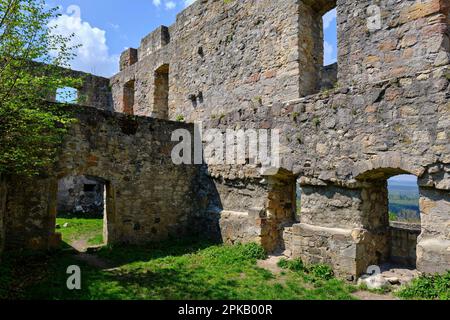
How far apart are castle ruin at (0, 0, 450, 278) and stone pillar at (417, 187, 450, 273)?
0.05 feet

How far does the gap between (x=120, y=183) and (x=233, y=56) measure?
4767 mm

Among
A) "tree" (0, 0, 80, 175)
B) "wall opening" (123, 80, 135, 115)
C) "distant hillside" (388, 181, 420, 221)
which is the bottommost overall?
"distant hillside" (388, 181, 420, 221)

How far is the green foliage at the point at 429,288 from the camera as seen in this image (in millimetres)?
4801

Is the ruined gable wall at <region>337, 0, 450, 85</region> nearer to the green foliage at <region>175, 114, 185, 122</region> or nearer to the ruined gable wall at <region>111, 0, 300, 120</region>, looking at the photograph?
the ruined gable wall at <region>111, 0, 300, 120</region>

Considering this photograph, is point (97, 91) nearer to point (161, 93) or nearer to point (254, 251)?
point (161, 93)

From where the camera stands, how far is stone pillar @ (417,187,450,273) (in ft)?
16.4

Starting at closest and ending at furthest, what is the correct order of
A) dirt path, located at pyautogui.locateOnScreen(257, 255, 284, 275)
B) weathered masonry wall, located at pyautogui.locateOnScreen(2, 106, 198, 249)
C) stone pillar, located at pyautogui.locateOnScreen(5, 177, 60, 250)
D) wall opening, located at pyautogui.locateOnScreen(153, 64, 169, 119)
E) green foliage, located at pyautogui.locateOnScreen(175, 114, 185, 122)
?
1. dirt path, located at pyautogui.locateOnScreen(257, 255, 284, 275)
2. stone pillar, located at pyautogui.locateOnScreen(5, 177, 60, 250)
3. weathered masonry wall, located at pyautogui.locateOnScreen(2, 106, 198, 249)
4. green foliage, located at pyautogui.locateOnScreen(175, 114, 185, 122)
5. wall opening, located at pyautogui.locateOnScreen(153, 64, 169, 119)

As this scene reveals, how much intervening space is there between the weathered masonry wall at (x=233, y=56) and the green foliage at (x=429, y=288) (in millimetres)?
4583

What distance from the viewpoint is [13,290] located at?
5.14 metres

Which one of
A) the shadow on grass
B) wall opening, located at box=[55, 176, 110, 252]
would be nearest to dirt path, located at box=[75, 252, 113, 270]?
the shadow on grass

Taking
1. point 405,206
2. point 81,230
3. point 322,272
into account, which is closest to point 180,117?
point 81,230

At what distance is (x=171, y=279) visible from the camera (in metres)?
5.96

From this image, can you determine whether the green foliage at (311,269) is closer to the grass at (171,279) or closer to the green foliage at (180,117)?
the grass at (171,279)
